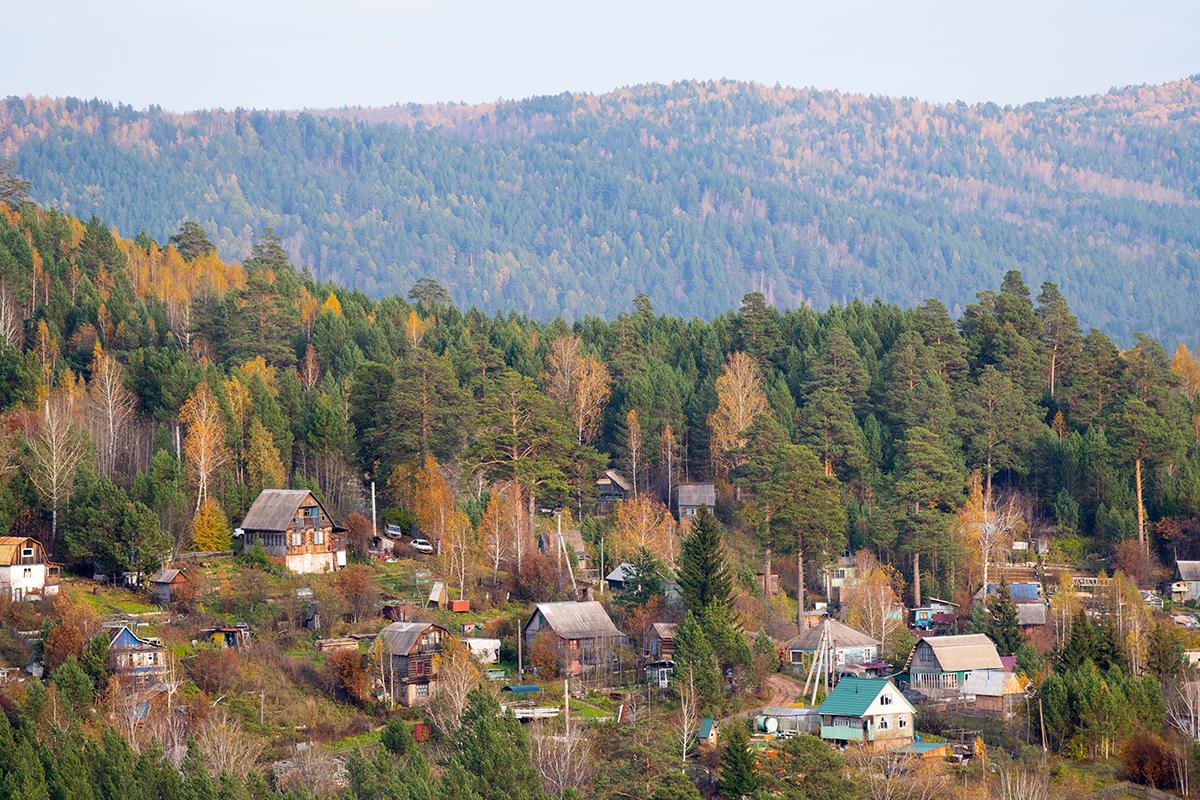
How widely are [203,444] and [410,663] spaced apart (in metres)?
18.4

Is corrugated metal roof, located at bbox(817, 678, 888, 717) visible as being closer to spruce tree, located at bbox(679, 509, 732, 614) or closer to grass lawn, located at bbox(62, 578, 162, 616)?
spruce tree, located at bbox(679, 509, 732, 614)

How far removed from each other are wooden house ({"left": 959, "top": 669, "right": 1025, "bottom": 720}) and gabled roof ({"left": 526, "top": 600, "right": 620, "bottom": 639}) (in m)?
12.8

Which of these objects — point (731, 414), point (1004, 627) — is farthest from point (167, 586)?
point (731, 414)

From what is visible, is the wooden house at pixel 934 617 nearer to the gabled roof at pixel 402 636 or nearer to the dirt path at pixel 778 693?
the dirt path at pixel 778 693

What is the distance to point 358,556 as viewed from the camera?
80.1 meters

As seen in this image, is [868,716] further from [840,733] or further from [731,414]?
[731,414]

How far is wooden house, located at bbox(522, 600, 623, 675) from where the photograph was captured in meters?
70.0

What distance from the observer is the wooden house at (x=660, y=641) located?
234ft

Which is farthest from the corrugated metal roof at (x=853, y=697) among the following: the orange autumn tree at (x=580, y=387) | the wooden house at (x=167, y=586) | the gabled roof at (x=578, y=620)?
the orange autumn tree at (x=580, y=387)

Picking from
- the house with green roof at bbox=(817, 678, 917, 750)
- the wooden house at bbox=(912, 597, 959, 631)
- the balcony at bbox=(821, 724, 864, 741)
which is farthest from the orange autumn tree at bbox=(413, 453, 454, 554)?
the balcony at bbox=(821, 724, 864, 741)

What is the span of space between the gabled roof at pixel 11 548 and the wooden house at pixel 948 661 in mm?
31907

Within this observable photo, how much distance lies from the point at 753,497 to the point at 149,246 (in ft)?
175

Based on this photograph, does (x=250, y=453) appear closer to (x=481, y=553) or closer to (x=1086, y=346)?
(x=481, y=553)

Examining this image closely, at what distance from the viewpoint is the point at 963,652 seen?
7188cm
